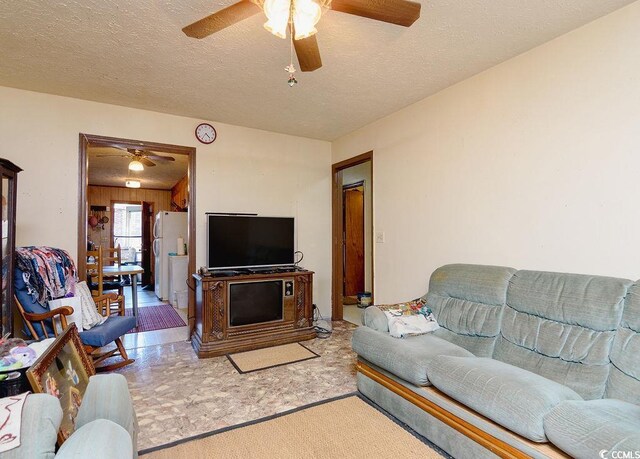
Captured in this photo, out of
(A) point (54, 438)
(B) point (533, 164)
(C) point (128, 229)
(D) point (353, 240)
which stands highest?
(B) point (533, 164)

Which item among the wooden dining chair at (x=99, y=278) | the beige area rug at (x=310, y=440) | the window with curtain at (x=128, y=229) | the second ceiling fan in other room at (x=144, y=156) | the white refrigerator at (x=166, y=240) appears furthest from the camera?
the window with curtain at (x=128, y=229)

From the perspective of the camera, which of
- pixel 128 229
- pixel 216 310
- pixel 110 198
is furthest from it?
pixel 128 229

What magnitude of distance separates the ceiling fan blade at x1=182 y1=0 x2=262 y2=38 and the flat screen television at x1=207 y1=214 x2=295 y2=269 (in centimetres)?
212

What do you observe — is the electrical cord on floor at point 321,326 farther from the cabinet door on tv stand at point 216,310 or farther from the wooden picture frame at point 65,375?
the wooden picture frame at point 65,375

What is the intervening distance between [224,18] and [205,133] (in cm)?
239

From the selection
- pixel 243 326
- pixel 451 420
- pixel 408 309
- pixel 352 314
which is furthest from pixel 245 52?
pixel 352 314

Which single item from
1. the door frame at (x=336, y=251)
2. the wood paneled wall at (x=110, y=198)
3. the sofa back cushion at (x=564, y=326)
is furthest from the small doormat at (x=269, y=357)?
the wood paneled wall at (x=110, y=198)

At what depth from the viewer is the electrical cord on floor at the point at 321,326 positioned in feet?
12.9

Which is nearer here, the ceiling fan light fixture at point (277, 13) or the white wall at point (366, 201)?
the ceiling fan light fixture at point (277, 13)

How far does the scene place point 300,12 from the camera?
147cm

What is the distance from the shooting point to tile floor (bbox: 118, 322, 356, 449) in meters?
2.17

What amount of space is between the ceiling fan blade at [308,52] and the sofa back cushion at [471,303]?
6.22 ft

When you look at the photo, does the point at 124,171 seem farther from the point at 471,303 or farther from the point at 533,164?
the point at 533,164

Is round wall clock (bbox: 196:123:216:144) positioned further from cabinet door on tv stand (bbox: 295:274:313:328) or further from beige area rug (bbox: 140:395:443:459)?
beige area rug (bbox: 140:395:443:459)
